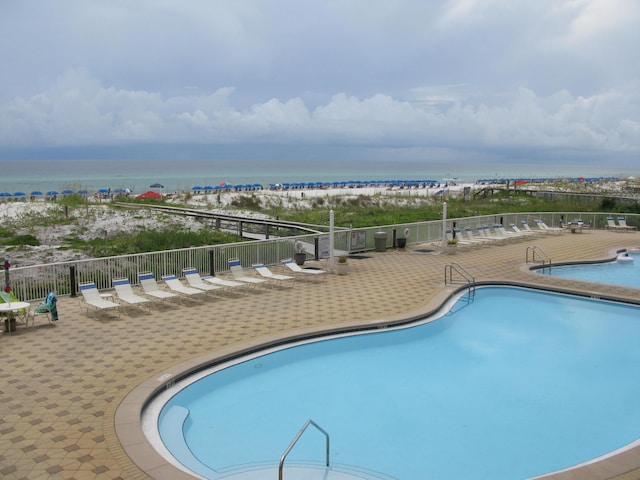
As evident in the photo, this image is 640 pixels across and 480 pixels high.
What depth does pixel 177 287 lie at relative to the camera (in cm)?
1211

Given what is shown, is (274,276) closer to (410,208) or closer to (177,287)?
(177,287)

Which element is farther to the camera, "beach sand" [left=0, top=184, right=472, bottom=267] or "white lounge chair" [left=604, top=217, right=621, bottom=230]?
"white lounge chair" [left=604, top=217, right=621, bottom=230]

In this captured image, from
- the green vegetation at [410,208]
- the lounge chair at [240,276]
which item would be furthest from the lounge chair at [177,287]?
the green vegetation at [410,208]

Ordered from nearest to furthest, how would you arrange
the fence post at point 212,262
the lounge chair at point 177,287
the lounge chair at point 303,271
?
the lounge chair at point 177,287, the fence post at point 212,262, the lounge chair at point 303,271

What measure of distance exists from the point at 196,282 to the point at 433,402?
21.9ft

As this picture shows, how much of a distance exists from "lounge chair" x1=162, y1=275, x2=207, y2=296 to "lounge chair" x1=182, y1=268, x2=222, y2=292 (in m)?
0.14

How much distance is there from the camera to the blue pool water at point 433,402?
6434 millimetres

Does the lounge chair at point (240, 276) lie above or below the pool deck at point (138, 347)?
above

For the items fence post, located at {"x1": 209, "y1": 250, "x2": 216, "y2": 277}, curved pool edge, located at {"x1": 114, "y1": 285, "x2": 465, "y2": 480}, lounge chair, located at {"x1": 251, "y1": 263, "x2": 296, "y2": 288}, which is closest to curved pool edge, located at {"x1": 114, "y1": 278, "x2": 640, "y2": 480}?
curved pool edge, located at {"x1": 114, "y1": 285, "x2": 465, "y2": 480}

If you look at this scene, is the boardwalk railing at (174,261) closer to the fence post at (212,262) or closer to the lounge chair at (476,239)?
the fence post at (212,262)

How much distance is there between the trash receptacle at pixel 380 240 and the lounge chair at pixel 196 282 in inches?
289

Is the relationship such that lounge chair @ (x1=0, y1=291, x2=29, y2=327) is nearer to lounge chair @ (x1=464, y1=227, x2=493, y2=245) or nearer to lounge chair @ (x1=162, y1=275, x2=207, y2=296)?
lounge chair @ (x1=162, y1=275, x2=207, y2=296)

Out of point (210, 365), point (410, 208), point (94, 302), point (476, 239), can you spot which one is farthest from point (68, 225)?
point (410, 208)

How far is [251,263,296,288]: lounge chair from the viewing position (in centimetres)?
1368
